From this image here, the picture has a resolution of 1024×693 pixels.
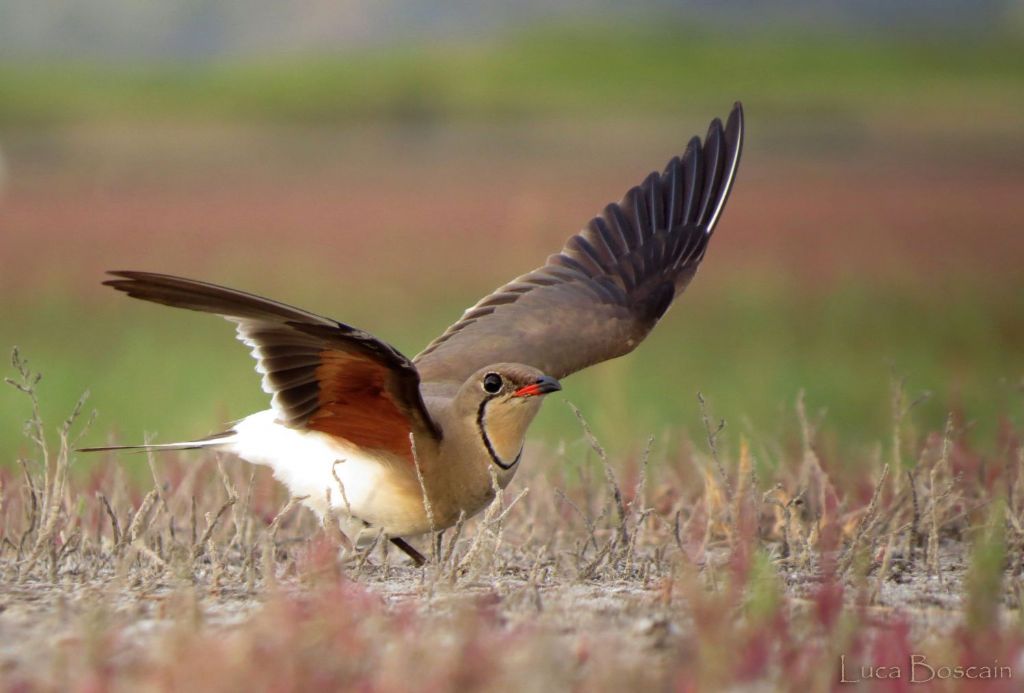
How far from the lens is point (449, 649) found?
310cm

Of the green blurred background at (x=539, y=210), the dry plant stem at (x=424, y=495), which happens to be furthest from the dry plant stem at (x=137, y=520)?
the green blurred background at (x=539, y=210)

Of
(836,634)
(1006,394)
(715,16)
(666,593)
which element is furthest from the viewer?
(715,16)

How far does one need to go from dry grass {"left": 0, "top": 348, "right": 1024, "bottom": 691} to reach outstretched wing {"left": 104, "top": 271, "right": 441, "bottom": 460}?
0.36 m

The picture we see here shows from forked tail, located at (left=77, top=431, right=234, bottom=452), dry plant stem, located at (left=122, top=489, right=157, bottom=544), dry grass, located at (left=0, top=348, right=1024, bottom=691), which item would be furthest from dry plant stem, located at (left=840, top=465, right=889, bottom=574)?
forked tail, located at (left=77, top=431, right=234, bottom=452)

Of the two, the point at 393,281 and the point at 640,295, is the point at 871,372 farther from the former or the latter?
the point at 640,295

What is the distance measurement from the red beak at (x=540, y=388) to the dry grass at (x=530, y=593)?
338 mm

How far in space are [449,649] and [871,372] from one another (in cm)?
1040

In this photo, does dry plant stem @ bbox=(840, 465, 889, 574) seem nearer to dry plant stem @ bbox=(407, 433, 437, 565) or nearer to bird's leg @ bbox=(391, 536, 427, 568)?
dry plant stem @ bbox=(407, 433, 437, 565)

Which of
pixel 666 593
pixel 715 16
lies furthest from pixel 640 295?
pixel 715 16

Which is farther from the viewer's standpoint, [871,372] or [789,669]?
[871,372]

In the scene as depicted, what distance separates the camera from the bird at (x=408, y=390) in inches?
167

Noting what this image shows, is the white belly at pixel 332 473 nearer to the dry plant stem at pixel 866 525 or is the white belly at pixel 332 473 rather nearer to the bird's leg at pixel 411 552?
the bird's leg at pixel 411 552

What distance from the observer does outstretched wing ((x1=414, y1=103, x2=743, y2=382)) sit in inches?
218

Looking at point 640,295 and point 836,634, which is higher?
point 640,295
